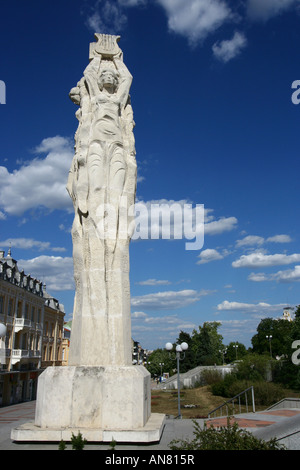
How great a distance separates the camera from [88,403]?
23.2 feet

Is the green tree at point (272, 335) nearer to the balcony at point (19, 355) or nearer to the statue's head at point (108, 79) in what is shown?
the balcony at point (19, 355)

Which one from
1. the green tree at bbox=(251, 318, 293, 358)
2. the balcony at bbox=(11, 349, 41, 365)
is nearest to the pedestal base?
the balcony at bbox=(11, 349, 41, 365)

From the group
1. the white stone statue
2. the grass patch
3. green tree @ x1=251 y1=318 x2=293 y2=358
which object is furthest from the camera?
green tree @ x1=251 y1=318 x2=293 y2=358

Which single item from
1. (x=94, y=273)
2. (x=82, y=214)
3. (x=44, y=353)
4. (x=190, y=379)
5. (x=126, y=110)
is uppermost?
(x=126, y=110)

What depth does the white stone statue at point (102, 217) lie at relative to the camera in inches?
313

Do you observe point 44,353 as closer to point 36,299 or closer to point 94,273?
point 36,299

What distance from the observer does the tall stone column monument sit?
704 centimetres

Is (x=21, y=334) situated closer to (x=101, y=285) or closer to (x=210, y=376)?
(x=210, y=376)

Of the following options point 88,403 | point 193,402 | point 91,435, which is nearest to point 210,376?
point 193,402

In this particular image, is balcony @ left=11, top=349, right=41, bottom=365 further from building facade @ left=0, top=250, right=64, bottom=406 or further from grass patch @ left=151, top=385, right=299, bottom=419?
grass patch @ left=151, top=385, right=299, bottom=419

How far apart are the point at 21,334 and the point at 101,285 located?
1245 inches
